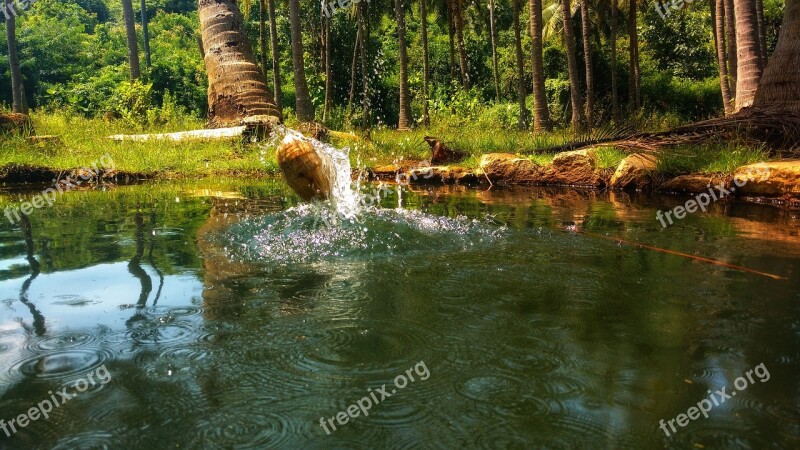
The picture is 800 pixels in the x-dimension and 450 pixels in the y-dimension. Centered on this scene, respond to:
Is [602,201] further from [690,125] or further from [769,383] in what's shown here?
[769,383]

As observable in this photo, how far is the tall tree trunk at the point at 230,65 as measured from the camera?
43.1ft

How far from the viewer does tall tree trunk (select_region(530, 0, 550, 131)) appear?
45.6 ft

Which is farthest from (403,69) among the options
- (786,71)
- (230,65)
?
(786,71)

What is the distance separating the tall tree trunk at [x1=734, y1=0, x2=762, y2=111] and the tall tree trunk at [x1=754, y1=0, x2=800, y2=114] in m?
0.69

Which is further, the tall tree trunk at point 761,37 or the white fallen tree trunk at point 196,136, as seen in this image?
the white fallen tree trunk at point 196,136

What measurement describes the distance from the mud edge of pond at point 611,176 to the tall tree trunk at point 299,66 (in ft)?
9.28

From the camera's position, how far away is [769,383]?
2.44 meters

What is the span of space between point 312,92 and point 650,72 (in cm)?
1554

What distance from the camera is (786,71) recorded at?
30.8 feet

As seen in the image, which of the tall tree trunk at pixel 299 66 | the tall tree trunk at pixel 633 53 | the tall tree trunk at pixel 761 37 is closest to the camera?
the tall tree trunk at pixel 761 37

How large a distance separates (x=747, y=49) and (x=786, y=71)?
1344 mm

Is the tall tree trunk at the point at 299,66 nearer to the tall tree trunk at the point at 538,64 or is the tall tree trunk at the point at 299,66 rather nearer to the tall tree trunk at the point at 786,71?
the tall tree trunk at the point at 538,64

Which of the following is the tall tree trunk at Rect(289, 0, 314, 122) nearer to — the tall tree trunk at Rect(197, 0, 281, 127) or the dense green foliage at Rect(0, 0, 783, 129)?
the tall tree trunk at Rect(197, 0, 281, 127)

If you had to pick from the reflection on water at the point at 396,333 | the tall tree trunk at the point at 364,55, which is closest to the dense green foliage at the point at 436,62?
the tall tree trunk at the point at 364,55
